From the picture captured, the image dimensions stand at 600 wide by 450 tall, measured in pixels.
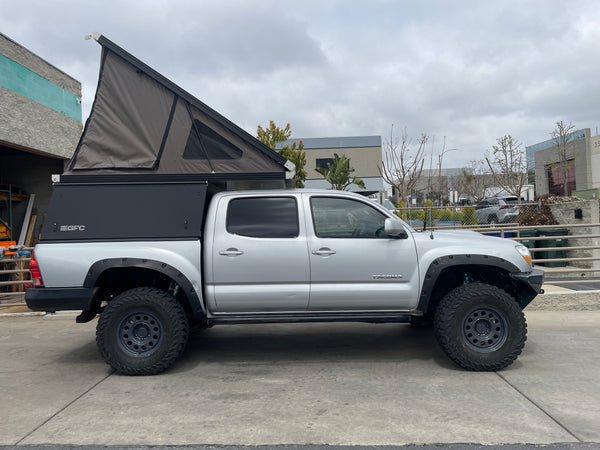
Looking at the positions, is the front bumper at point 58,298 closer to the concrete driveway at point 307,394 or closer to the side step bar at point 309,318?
the concrete driveway at point 307,394

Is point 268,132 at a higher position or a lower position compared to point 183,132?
higher

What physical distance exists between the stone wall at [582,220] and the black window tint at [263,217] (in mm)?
9145

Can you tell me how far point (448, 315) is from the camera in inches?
200

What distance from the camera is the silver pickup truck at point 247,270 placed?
507 centimetres

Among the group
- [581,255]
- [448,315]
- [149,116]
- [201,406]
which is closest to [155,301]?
[201,406]

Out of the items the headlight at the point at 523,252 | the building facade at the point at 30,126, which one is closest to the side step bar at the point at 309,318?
the headlight at the point at 523,252

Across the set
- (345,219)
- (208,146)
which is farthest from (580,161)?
(208,146)

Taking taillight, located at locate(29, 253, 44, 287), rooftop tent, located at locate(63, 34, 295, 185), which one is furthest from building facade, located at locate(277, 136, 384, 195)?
taillight, located at locate(29, 253, 44, 287)

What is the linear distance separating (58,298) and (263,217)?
88.2 inches

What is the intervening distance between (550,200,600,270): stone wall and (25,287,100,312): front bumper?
35.9 ft

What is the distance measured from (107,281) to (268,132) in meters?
26.3

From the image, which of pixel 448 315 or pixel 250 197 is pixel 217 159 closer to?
pixel 250 197

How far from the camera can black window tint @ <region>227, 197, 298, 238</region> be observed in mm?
5297

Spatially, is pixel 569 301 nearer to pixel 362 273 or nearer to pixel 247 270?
pixel 362 273
